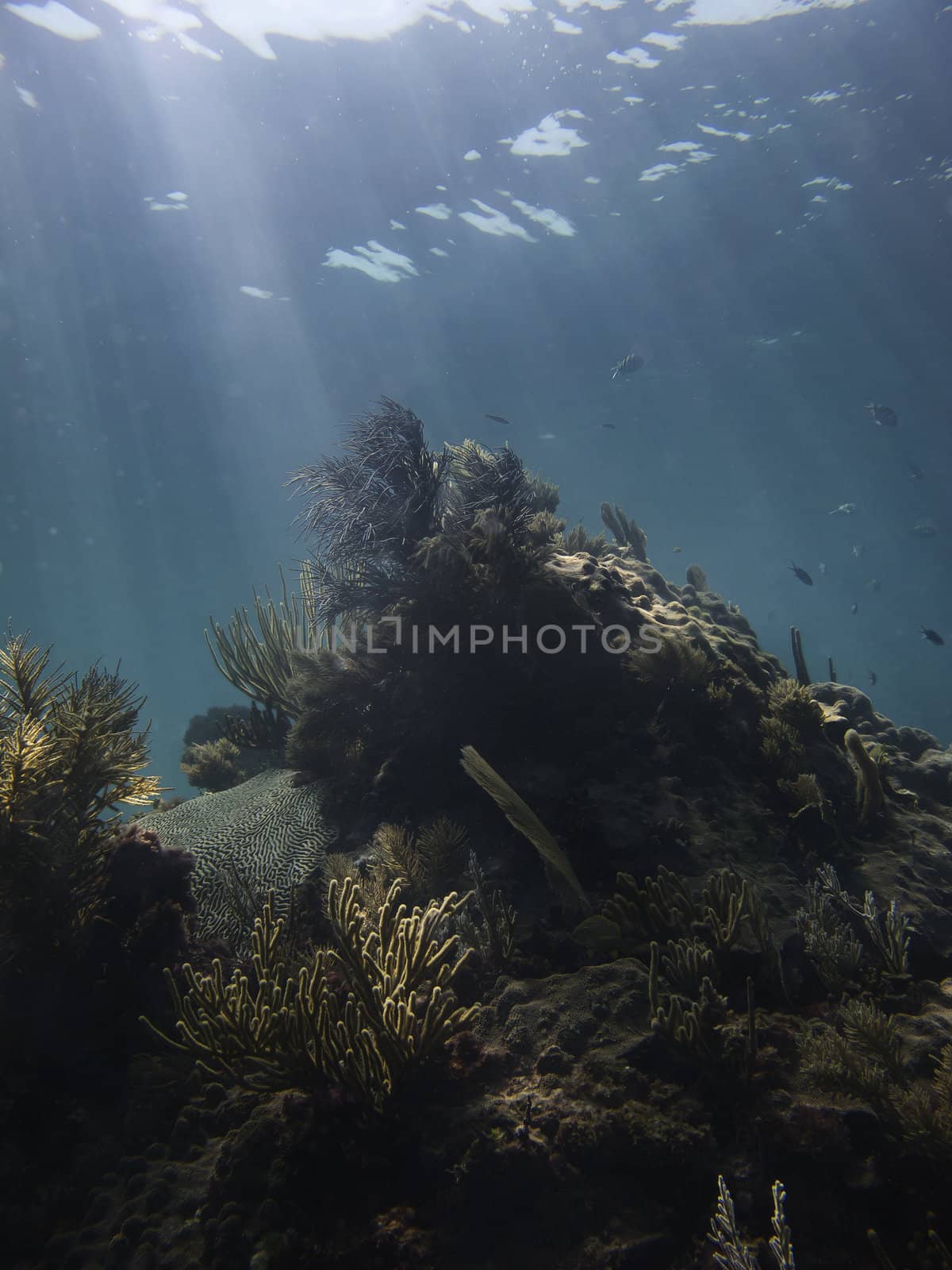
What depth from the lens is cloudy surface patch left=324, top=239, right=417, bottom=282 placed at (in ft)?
60.8

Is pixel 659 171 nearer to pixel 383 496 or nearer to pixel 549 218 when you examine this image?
pixel 549 218

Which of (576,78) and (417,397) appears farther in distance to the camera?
(417,397)

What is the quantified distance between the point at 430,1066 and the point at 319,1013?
68cm

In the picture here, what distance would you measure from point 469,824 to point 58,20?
18.1 meters

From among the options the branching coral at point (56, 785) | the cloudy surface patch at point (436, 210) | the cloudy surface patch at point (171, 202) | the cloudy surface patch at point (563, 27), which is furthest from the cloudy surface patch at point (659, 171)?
the branching coral at point (56, 785)

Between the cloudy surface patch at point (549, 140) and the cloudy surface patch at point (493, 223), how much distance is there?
1.87m

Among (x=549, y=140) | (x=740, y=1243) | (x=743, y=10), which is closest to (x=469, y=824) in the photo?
(x=740, y=1243)

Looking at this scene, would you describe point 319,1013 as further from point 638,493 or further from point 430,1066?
point 638,493

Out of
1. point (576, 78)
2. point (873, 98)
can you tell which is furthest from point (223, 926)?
point (873, 98)

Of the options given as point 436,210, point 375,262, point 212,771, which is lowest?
point 212,771

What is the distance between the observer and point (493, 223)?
17484 millimetres

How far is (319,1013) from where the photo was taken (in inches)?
104

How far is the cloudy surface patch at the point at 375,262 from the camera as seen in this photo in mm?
18547

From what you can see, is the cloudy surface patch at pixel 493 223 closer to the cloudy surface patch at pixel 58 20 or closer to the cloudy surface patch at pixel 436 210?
the cloudy surface patch at pixel 436 210
